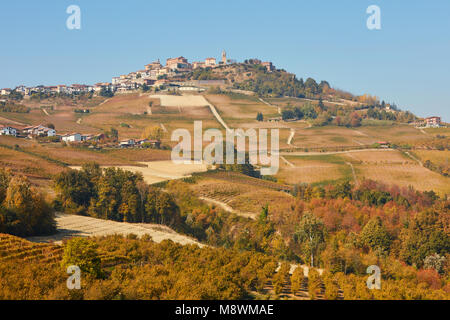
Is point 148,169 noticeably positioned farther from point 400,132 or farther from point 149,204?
point 400,132

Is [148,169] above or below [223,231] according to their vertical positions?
above

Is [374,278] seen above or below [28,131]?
below

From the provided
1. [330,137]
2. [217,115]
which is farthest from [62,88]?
[330,137]

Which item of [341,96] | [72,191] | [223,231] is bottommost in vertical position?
[223,231]

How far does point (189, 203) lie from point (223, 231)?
8.24 metres

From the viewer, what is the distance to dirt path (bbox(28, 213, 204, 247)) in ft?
125

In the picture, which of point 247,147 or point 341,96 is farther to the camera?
point 341,96

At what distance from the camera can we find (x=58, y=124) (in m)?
103

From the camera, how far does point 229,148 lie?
76.9 m

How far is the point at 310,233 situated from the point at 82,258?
22531mm

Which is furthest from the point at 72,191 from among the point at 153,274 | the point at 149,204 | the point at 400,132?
the point at 400,132

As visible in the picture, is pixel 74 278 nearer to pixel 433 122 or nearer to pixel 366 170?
pixel 366 170

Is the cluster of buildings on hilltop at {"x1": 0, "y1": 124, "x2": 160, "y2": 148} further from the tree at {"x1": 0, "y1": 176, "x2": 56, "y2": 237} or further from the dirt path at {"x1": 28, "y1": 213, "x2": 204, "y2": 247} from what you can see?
the tree at {"x1": 0, "y1": 176, "x2": 56, "y2": 237}

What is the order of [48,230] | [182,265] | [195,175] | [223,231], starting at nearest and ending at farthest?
[182,265] → [48,230] → [223,231] → [195,175]
